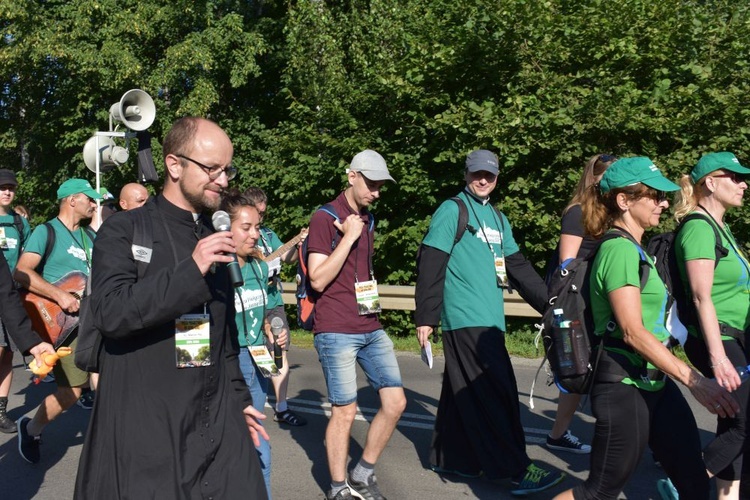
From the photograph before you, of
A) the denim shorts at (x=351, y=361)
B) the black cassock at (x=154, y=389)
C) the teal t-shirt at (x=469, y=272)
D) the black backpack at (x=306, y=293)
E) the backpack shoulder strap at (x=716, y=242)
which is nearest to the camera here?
the black cassock at (x=154, y=389)

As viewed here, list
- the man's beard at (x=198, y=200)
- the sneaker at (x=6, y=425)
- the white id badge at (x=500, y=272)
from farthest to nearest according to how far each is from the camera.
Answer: the sneaker at (x=6, y=425) → the white id badge at (x=500, y=272) → the man's beard at (x=198, y=200)

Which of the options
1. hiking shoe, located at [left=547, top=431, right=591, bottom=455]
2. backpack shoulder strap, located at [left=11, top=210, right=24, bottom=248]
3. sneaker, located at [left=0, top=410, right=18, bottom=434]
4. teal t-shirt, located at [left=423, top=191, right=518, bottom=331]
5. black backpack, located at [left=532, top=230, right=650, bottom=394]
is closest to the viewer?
black backpack, located at [left=532, top=230, right=650, bottom=394]

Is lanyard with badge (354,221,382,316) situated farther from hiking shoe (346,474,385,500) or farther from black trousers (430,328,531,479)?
hiking shoe (346,474,385,500)

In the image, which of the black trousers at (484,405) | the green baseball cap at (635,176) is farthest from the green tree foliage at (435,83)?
the green baseball cap at (635,176)

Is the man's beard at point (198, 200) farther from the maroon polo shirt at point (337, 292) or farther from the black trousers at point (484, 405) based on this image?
the black trousers at point (484, 405)

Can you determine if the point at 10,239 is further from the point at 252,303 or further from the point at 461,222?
the point at 461,222

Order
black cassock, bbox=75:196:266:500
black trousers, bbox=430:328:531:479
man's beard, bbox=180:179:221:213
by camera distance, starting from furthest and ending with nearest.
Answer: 1. black trousers, bbox=430:328:531:479
2. man's beard, bbox=180:179:221:213
3. black cassock, bbox=75:196:266:500

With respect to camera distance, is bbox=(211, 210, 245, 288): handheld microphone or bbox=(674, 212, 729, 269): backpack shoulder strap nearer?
bbox=(211, 210, 245, 288): handheld microphone

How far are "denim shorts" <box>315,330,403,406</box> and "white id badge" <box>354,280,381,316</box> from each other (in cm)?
16

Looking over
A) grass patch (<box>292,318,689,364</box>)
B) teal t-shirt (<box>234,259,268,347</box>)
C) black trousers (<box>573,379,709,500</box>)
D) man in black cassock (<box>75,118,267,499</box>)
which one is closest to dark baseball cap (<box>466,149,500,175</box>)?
teal t-shirt (<box>234,259,268,347</box>)

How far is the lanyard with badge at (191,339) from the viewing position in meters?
2.69

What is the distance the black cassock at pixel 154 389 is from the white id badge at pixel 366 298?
210 cm

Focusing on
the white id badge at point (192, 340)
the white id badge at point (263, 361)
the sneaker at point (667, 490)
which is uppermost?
the white id badge at point (192, 340)

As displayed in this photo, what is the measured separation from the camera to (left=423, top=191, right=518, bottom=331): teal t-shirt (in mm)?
5168
